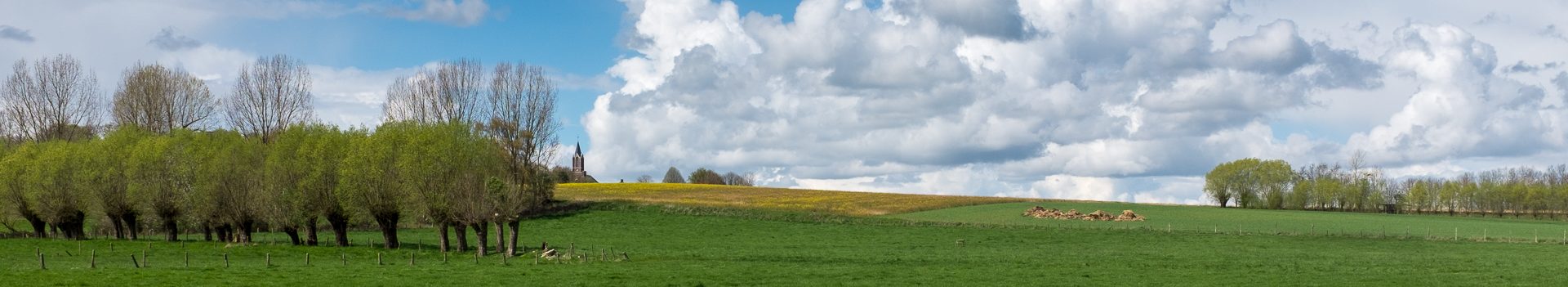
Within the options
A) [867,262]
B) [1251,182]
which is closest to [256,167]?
[867,262]

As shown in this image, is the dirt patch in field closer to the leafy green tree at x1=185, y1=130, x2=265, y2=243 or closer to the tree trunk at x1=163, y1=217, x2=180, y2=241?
the leafy green tree at x1=185, y1=130, x2=265, y2=243

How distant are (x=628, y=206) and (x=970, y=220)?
3100 centimetres

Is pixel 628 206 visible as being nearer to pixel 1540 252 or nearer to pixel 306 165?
pixel 306 165

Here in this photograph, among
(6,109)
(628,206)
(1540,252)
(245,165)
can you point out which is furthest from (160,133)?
(1540,252)

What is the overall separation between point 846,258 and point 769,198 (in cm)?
6836

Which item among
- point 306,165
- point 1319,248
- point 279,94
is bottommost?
point 1319,248

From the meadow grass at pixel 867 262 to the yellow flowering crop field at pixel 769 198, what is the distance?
1929 centimetres

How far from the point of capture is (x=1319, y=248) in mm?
66062

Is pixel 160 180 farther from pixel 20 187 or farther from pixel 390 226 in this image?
pixel 390 226

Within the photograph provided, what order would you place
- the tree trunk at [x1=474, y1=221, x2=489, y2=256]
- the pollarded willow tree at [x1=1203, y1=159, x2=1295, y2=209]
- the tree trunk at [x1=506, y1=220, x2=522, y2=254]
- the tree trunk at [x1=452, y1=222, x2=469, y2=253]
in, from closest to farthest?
the tree trunk at [x1=474, y1=221, x2=489, y2=256], the tree trunk at [x1=506, y1=220, x2=522, y2=254], the tree trunk at [x1=452, y1=222, x2=469, y2=253], the pollarded willow tree at [x1=1203, y1=159, x2=1295, y2=209]

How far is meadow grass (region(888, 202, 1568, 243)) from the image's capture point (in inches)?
3329

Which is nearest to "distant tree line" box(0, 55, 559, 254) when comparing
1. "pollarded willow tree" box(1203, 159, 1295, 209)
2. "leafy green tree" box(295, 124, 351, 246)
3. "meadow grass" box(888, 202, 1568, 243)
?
"leafy green tree" box(295, 124, 351, 246)

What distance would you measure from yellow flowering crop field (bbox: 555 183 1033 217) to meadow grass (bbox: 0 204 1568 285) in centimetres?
1929

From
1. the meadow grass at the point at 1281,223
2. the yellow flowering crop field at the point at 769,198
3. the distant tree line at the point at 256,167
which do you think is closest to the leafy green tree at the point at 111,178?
the distant tree line at the point at 256,167
